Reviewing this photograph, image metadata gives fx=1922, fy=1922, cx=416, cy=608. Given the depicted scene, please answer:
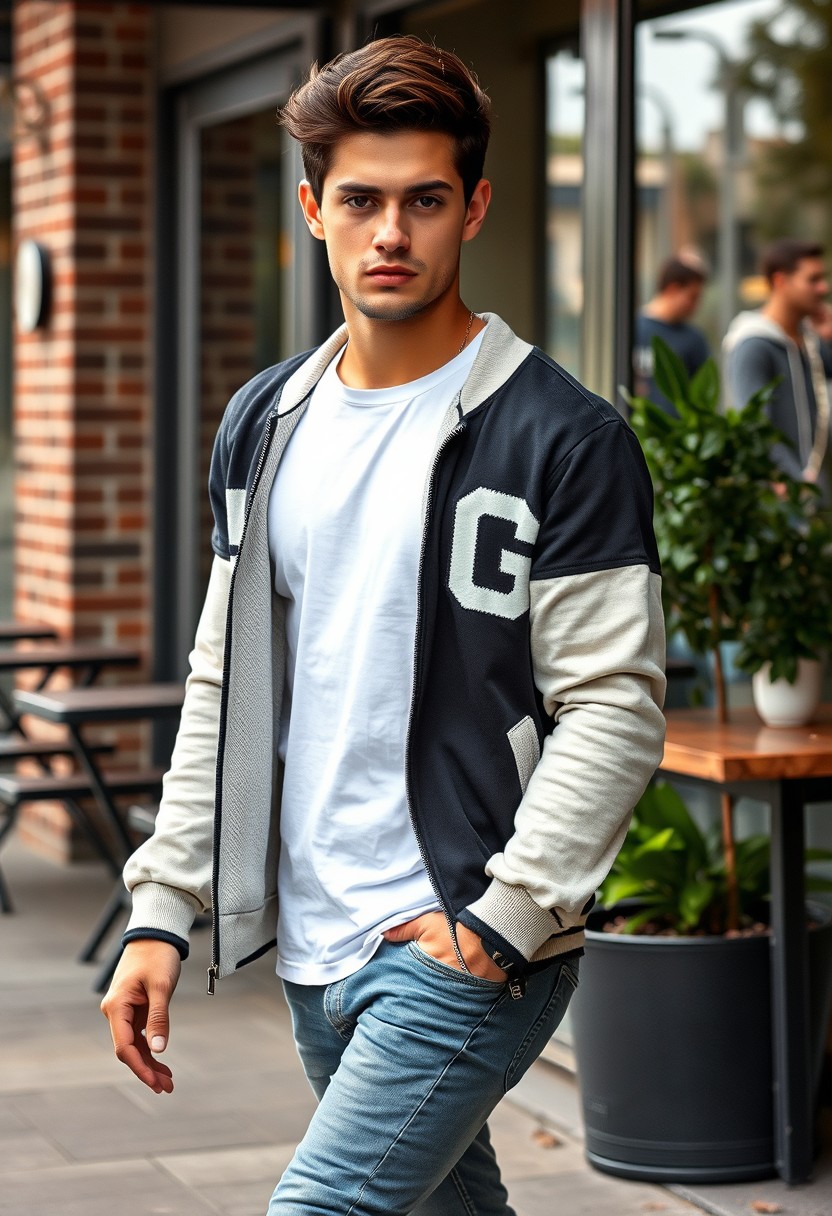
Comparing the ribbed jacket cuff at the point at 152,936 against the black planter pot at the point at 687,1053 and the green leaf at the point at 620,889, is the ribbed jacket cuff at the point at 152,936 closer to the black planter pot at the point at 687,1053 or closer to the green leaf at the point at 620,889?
the black planter pot at the point at 687,1053

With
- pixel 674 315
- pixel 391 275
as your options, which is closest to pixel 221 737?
pixel 391 275

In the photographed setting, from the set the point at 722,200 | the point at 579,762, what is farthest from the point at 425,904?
the point at 722,200

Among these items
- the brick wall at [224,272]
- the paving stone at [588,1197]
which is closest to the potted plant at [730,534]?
the paving stone at [588,1197]

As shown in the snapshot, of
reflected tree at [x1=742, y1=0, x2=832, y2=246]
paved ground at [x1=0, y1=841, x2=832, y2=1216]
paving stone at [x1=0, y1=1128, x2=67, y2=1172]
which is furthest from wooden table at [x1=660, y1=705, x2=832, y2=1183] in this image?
reflected tree at [x1=742, y1=0, x2=832, y2=246]

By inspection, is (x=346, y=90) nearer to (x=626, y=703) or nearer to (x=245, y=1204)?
(x=626, y=703)

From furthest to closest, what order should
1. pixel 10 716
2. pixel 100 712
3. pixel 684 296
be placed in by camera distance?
pixel 684 296
pixel 10 716
pixel 100 712

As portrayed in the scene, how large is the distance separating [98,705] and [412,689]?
3582mm

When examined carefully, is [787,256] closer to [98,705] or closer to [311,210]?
[98,705]

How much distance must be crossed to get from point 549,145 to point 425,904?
4619 mm

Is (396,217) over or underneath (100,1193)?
over

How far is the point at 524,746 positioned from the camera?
82.4 inches

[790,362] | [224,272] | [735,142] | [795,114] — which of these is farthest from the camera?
[735,142]

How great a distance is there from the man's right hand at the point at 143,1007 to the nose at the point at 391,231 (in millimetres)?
827

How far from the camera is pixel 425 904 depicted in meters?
2.11
